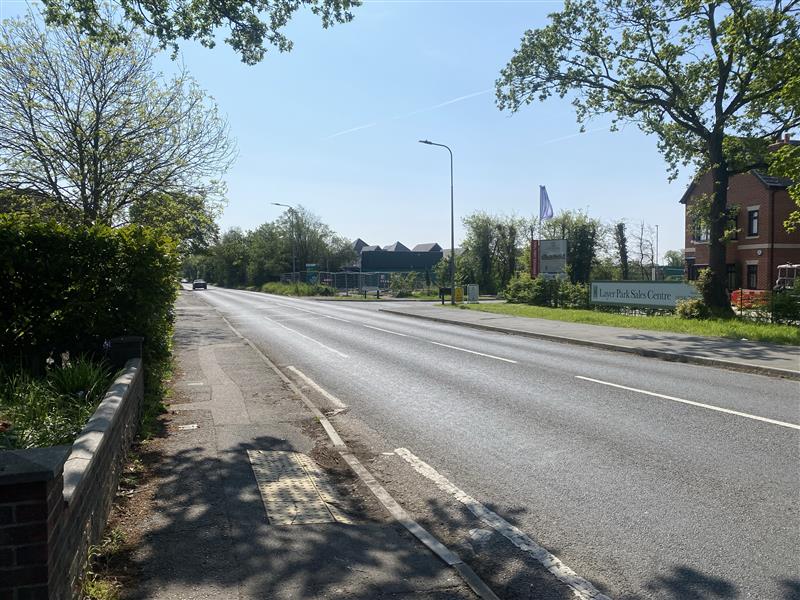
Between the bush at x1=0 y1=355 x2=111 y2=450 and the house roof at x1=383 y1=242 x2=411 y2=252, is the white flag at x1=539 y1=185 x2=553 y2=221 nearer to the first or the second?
the bush at x1=0 y1=355 x2=111 y2=450

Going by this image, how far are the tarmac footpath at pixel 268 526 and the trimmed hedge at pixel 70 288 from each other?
65.9 inches

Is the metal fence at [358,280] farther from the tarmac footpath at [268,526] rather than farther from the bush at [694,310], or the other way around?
the tarmac footpath at [268,526]

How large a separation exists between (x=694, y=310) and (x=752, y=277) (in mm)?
21271

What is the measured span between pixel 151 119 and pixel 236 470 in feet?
67.0

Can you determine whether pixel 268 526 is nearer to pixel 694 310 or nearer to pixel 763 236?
pixel 694 310

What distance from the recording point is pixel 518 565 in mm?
4117

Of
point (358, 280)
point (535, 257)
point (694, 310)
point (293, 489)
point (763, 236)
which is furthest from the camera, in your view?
point (358, 280)

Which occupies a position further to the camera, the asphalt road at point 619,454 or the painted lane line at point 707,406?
the painted lane line at point 707,406

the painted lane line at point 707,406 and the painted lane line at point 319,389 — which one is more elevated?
the painted lane line at point 707,406

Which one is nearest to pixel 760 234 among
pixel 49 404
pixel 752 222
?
pixel 752 222

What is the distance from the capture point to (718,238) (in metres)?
22.9

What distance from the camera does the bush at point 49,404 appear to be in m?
4.75

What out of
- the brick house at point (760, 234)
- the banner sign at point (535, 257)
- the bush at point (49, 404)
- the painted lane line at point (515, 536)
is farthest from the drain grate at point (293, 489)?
the brick house at point (760, 234)

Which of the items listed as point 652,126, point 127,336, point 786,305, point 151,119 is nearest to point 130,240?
point 127,336
